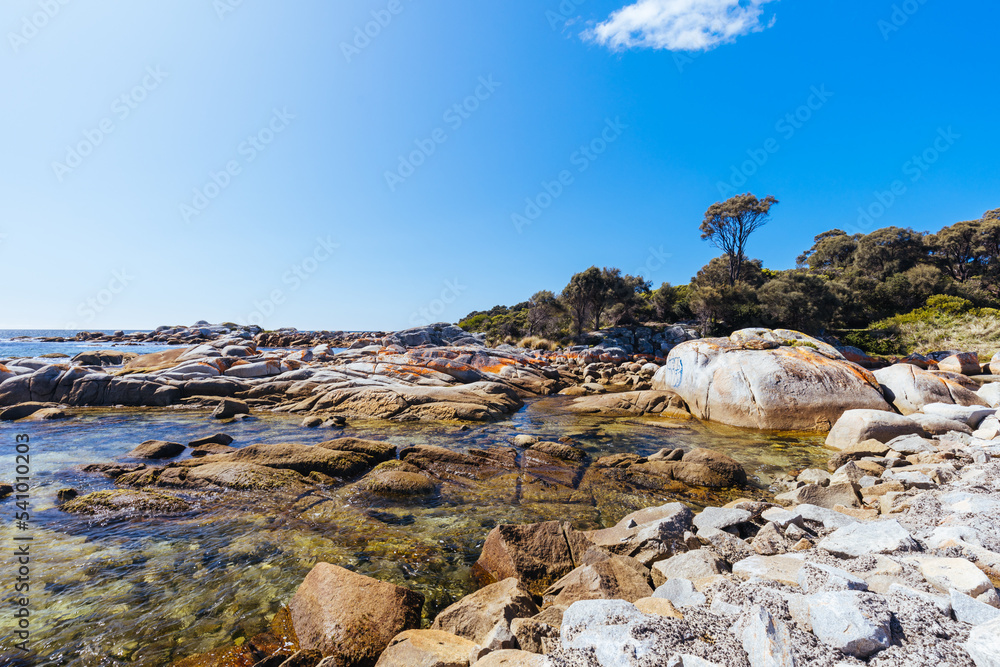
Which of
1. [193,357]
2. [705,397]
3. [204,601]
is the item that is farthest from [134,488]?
[193,357]

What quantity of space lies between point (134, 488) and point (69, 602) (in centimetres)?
364

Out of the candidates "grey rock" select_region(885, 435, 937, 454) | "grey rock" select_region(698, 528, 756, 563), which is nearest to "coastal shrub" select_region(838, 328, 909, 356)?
"grey rock" select_region(885, 435, 937, 454)

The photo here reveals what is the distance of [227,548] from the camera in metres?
5.39

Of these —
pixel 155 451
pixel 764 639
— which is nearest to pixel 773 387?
pixel 764 639

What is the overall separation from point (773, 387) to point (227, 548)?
49.4 feet

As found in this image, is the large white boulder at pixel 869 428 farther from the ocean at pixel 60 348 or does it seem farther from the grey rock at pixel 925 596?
the ocean at pixel 60 348

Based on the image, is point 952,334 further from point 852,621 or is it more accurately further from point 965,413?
point 852,621

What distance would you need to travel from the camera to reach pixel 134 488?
7234 millimetres

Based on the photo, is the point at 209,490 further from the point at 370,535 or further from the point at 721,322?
the point at 721,322

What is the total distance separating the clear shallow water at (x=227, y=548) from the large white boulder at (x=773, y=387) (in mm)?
2500

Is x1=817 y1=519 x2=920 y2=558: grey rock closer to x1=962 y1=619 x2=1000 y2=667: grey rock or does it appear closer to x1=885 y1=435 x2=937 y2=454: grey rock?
x1=962 y1=619 x2=1000 y2=667: grey rock

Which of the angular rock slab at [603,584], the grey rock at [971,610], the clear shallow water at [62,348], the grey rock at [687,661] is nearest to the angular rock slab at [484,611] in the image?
the angular rock slab at [603,584]

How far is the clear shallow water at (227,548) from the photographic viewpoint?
3914 mm

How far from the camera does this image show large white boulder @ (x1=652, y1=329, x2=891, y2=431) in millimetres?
12336
